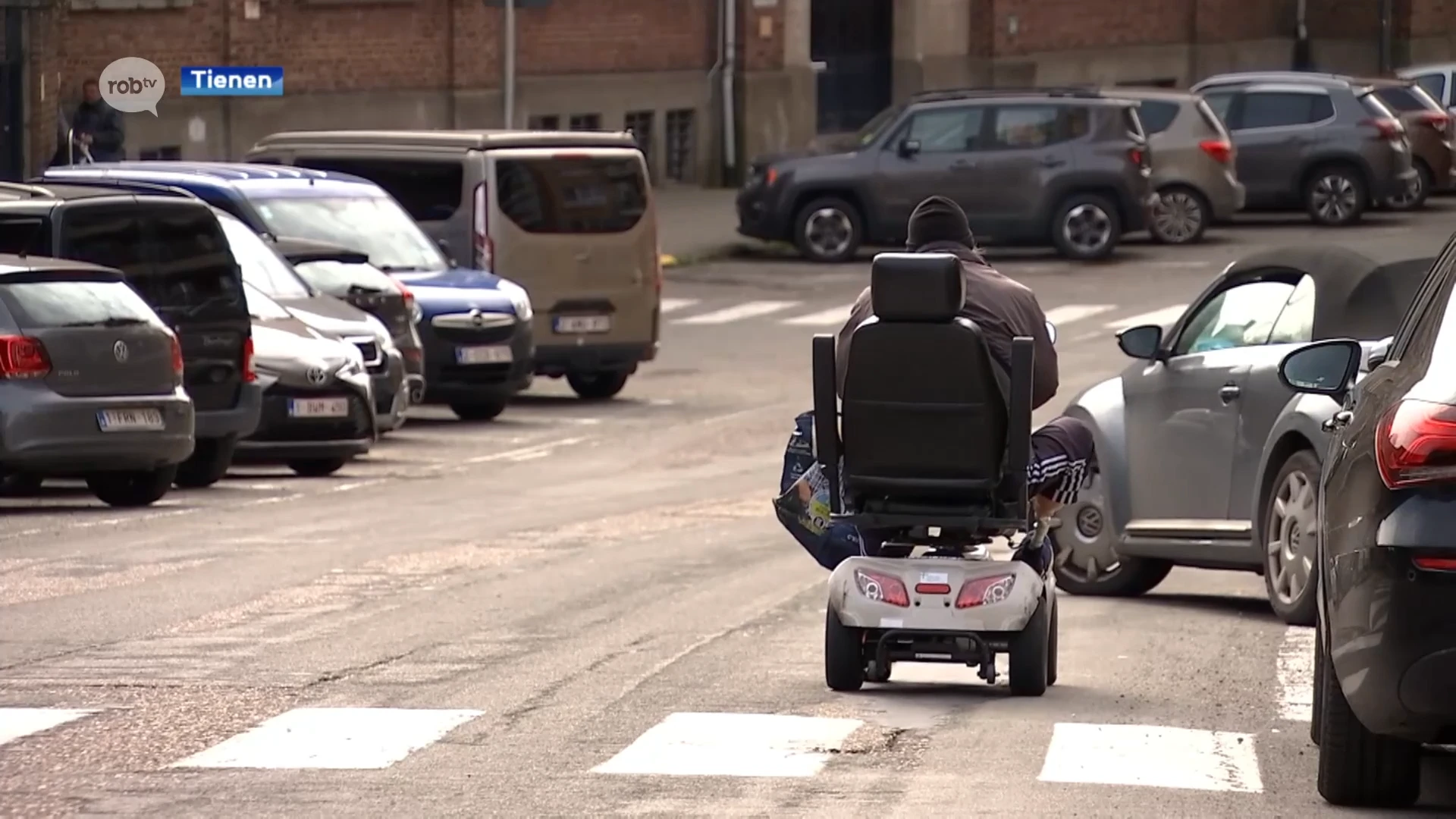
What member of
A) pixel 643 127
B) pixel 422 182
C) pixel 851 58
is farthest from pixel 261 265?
pixel 851 58

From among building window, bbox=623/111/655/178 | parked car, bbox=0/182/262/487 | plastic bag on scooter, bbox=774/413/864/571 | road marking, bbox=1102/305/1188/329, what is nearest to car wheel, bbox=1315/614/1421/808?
plastic bag on scooter, bbox=774/413/864/571

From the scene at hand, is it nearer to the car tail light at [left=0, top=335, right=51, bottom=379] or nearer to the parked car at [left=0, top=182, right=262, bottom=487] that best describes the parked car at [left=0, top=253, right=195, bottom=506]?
the car tail light at [left=0, top=335, right=51, bottom=379]

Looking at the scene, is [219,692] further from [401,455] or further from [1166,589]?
[401,455]

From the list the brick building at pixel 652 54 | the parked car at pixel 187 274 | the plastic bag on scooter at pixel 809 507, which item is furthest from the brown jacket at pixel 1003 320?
the brick building at pixel 652 54

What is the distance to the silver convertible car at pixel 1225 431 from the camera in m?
12.4

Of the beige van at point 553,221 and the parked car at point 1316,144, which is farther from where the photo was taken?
the parked car at point 1316,144

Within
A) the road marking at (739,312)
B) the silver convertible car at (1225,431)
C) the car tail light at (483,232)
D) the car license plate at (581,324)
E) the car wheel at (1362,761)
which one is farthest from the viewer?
the road marking at (739,312)

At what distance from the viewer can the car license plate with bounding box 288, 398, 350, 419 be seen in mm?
19688

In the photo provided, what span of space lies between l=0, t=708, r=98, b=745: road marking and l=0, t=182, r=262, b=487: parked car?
28.7 ft

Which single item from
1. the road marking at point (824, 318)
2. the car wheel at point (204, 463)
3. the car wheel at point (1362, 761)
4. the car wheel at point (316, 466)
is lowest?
the road marking at point (824, 318)

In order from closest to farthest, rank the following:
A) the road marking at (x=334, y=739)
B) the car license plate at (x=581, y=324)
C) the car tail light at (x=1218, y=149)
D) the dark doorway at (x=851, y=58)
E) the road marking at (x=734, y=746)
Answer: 1. the road marking at (x=734, y=746)
2. the road marking at (x=334, y=739)
3. the car license plate at (x=581, y=324)
4. the car tail light at (x=1218, y=149)
5. the dark doorway at (x=851, y=58)

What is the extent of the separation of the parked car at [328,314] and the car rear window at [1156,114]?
17864mm

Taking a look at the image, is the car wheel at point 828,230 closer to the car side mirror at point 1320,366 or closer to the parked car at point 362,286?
the parked car at point 362,286

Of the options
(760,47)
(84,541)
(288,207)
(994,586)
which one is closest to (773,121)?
(760,47)
